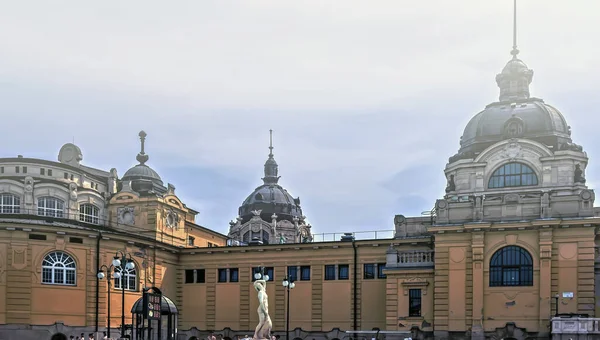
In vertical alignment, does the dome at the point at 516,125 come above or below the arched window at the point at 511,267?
above

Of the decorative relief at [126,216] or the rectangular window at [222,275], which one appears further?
the decorative relief at [126,216]

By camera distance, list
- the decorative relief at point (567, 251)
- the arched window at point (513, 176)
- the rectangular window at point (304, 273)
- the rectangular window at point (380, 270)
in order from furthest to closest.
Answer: the rectangular window at point (304, 273) → the rectangular window at point (380, 270) → the arched window at point (513, 176) → the decorative relief at point (567, 251)

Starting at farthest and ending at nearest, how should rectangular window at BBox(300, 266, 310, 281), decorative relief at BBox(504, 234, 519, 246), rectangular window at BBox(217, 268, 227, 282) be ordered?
1. rectangular window at BBox(217, 268, 227, 282)
2. rectangular window at BBox(300, 266, 310, 281)
3. decorative relief at BBox(504, 234, 519, 246)

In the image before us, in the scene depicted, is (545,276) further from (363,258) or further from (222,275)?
(222,275)

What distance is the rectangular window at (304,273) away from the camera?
62.8m

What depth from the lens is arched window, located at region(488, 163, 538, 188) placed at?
5547 centimetres

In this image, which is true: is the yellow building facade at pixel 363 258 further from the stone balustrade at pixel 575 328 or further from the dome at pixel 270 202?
the dome at pixel 270 202

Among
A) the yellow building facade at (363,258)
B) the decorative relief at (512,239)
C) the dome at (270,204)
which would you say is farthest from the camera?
the dome at (270,204)

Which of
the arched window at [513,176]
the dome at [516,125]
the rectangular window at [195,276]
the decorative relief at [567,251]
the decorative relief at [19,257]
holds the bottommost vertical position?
the rectangular window at [195,276]

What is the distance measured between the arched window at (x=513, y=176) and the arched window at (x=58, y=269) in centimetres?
3154

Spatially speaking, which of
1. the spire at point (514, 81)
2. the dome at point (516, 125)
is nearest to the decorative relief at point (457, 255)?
the dome at point (516, 125)

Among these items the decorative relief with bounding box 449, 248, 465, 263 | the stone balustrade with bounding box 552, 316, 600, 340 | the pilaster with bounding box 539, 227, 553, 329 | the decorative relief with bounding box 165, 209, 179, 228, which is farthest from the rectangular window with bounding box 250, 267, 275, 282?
the stone balustrade with bounding box 552, 316, 600, 340

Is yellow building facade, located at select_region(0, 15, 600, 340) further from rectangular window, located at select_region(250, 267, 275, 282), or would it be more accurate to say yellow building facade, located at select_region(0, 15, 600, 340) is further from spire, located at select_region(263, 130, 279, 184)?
spire, located at select_region(263, 130, 279, 184)

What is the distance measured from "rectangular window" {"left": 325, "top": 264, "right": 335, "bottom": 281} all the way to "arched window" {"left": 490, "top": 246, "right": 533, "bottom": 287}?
559 inches
